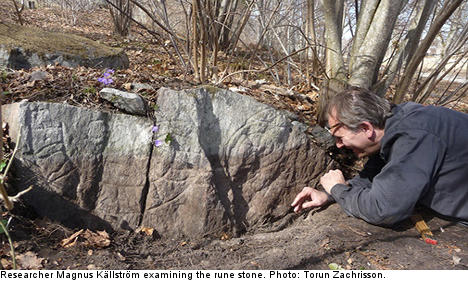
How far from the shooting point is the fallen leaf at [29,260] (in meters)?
1.90

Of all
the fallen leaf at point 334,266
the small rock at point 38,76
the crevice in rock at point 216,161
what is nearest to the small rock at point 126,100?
the crevice in rock at point 216,161

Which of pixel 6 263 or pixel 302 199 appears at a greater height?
pixel 302 199

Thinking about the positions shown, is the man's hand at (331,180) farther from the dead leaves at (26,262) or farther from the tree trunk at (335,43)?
the dead leaves at (26,262)

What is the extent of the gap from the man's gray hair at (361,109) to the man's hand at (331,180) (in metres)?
0.50

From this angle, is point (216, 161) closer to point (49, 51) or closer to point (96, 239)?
point (96, 239)

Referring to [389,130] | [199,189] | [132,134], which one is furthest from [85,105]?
[389,130]

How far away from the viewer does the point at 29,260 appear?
195 cm

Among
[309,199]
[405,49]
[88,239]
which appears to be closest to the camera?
[88,239]

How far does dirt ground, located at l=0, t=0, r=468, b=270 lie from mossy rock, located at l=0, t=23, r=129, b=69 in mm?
682

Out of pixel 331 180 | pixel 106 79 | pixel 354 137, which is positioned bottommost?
pixel 331 180

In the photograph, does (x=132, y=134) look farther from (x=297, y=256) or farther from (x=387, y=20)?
(x=387, y=20)

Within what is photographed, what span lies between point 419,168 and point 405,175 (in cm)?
9

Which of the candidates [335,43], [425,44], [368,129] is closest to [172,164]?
[368,129]

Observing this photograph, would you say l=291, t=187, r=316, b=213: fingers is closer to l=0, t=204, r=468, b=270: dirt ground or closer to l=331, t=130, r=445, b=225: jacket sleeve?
l=0, t=204, r=468, b=270: dirt ground
